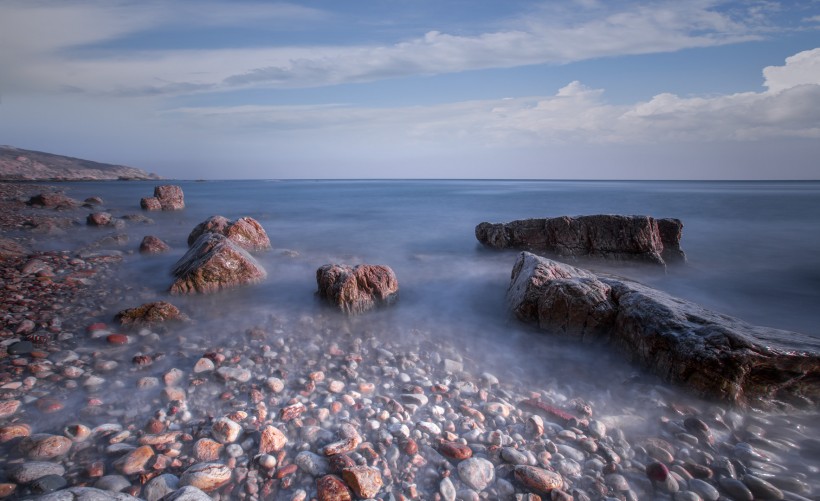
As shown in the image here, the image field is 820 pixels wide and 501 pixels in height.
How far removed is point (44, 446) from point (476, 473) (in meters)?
2.73

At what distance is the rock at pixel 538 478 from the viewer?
224 cm

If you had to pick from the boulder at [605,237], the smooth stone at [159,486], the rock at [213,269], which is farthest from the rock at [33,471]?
the boulder at [605,237]

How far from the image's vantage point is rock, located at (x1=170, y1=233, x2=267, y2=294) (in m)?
5.73

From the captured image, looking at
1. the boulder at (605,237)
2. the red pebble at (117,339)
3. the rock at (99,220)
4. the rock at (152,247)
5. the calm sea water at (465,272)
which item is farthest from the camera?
the rock at (99,220)

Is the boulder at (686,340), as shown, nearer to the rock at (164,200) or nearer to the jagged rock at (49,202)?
the rock at (164,200)

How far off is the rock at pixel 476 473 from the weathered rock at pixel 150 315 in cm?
389

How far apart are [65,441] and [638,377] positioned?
4545 mm

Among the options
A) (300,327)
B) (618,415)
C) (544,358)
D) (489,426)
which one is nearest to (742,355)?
(618,415)

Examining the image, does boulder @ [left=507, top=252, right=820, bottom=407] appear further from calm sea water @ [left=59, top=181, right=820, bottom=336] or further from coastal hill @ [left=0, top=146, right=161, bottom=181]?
coastal hill @ [left=0, top=146, right=161, bottom=181]

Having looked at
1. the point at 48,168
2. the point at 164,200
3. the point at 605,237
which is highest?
the point at 48,168

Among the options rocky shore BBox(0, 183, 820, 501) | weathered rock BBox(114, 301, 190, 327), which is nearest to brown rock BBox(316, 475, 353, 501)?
rocky shore BBox(0, 183, 820, 501)

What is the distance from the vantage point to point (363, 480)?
86.5 inches

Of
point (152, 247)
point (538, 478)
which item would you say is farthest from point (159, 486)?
point (152, 247)

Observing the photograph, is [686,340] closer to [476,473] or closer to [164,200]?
[476,473]
